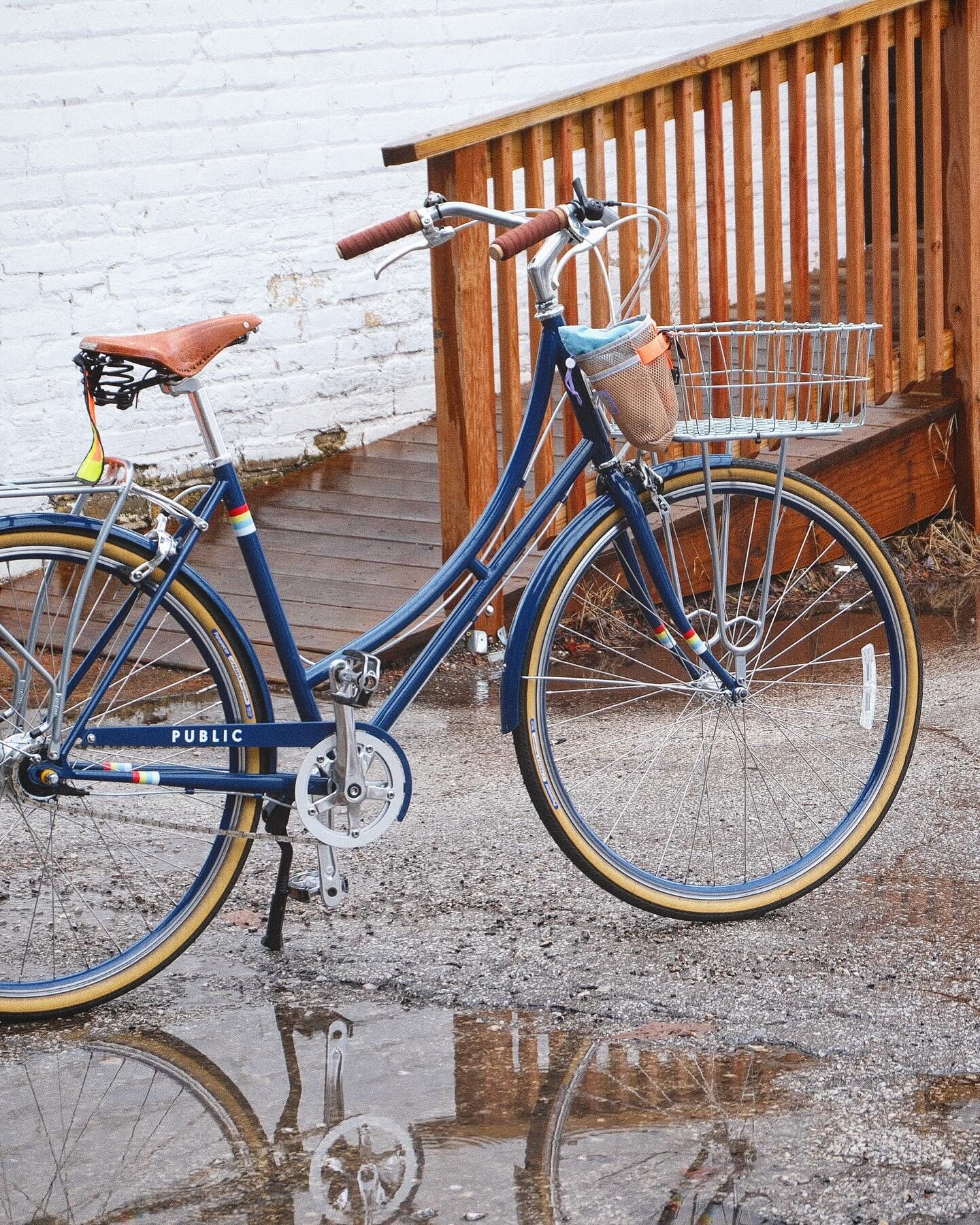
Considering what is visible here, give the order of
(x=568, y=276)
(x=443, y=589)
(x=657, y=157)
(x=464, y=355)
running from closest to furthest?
(x=443, y=589) → (x=464, y=355) → (x=657, y=157) → (x=568, y=276)

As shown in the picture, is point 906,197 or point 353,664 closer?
point 353,664

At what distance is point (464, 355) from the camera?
4402 millimetres

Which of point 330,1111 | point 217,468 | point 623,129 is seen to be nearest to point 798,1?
point 623,129

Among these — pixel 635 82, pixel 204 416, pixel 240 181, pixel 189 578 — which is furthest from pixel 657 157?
pixel 189 578

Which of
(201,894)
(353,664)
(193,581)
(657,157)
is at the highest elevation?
(657,157)

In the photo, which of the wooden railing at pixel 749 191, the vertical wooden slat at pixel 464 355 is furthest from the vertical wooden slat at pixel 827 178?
the vertical wooden slat at pixel 464 355

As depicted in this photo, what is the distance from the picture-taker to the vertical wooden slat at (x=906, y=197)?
496cm

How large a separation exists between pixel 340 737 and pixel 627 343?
2.66 ft

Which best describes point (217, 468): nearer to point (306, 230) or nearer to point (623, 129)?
point (623, 129)

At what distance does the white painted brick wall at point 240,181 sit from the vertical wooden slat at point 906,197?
1991 millimetres

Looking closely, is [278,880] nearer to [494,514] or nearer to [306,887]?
[306,887]

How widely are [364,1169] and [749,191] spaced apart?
3342 millimetres

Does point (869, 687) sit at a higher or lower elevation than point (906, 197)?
lower

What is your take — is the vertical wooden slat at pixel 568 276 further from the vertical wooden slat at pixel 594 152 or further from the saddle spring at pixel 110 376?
the saddle spring at pixel 110 376
